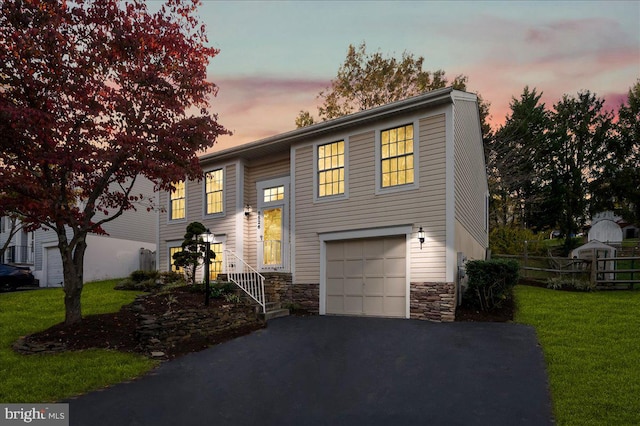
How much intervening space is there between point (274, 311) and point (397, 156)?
Result: 518 cm

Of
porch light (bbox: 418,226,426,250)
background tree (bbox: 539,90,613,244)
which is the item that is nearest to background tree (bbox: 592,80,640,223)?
background tree (bbox: 539,90,613,244)

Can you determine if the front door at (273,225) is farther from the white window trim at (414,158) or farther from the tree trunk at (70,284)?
the tree trunk at (70,284)

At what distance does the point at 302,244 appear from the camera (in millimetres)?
12430

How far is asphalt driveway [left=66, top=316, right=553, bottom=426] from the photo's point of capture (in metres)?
4.98

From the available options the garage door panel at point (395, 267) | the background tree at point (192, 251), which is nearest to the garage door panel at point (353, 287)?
the garage door panel at point (395, 267)

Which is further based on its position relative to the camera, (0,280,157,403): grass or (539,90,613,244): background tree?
(539,90,613,244): background tree

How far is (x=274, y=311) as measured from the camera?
439 inches

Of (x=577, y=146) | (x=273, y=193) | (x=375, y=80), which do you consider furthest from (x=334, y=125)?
(x=577, y=146)

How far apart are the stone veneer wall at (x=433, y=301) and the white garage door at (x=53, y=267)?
20.3 metres

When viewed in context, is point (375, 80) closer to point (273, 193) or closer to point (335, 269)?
point (273, 193)

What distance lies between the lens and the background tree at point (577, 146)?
32625 mm

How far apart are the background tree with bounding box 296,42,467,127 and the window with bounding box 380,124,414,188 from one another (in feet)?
44.9

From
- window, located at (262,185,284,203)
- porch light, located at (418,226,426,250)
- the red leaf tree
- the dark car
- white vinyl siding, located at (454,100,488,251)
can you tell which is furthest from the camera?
the dark car

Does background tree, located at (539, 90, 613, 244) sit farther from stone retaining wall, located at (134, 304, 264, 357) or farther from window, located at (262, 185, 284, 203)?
stone retaining wall, located at (134, 304, 264, 357)
